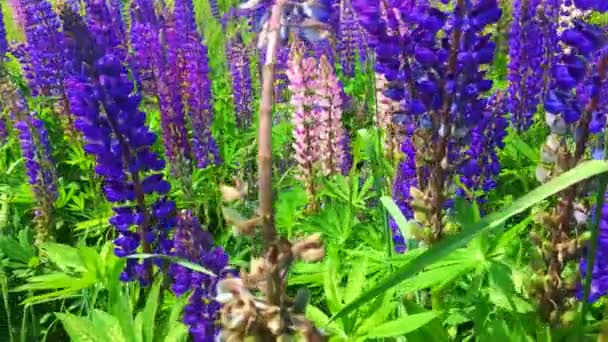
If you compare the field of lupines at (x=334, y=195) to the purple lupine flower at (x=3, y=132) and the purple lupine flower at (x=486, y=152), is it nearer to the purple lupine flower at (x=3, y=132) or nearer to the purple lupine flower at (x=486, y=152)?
the purple lupine flower at (x=486, y=152)

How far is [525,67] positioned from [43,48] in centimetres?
385

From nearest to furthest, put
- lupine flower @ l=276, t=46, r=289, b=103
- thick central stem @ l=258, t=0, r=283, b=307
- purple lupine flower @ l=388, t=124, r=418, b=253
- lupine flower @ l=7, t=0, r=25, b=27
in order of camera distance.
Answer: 1. thick central stem @ l=258, t=0, r=283, b=307
2. purple lupine flower @ l=388, t=124, r=418, b=253
3. lupine flower @ l=276, t=46, r=289, b=103
4. lupine flower @ l=7, t=0, r=25, b=27

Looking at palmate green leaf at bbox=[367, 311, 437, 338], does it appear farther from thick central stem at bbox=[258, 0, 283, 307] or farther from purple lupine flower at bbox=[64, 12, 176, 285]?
purple lupine flower at bbox=[64, 12, 176, 285]

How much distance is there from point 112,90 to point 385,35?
40.8 inches

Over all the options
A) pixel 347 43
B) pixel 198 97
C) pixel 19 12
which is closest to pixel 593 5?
pixel 198 97

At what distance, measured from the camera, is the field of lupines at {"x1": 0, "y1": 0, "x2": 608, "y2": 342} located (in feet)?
2.81

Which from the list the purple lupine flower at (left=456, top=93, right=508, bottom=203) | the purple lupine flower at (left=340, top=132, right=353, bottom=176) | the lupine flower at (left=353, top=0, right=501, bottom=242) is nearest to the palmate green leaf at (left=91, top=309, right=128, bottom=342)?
the lupine flower at (left=353, top=0, right=501, bottom=242)

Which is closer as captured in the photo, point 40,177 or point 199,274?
point 199,274

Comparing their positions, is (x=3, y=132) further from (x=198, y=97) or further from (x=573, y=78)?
(x=573, y=78)

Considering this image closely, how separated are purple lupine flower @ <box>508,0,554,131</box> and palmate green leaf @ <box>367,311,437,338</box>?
130 inches

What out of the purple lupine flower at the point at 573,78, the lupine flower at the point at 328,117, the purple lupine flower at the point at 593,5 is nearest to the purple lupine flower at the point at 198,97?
the lupine flower at the point at 328,117

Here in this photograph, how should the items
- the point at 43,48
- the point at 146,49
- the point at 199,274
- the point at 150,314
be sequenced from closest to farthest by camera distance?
1. the point at 150,314
2. the point at 199,274
3. the point at 146,49
4. the point at 43,48

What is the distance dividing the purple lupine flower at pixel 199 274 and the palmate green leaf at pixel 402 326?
689mm

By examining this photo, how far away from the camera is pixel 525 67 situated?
15.1ft
